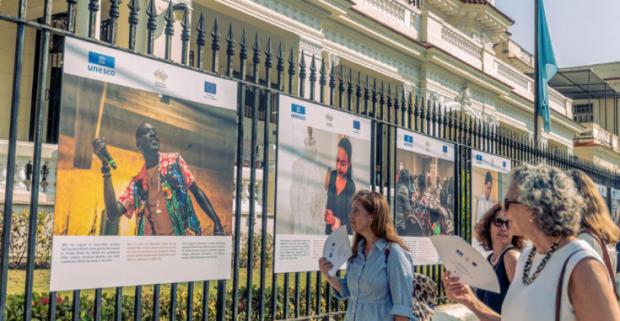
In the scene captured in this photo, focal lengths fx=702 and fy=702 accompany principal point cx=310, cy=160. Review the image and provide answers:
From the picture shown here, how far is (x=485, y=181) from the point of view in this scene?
908 centimetres

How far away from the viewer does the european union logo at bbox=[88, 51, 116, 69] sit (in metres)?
3.86

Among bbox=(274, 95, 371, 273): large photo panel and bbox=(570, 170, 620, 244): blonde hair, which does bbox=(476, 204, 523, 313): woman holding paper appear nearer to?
bbox=(570, 170, 620, 244): blonde hair

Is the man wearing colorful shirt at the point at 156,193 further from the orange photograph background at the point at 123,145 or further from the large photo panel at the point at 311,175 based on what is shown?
the large photo panel at the point at 311,175

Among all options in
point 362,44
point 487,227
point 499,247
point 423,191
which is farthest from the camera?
point 362,44

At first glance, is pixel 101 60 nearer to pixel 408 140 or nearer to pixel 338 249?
pixel 338 249

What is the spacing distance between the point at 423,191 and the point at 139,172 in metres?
4.05

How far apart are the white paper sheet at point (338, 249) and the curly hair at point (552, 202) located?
6.62ft

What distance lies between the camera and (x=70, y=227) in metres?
3.76

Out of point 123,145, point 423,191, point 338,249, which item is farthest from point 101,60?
point 423,191

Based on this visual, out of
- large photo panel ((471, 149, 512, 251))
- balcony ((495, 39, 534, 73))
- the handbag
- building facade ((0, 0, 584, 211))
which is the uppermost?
balcony ((495, 39, 534, 73))

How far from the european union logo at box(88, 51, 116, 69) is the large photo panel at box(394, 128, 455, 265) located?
3627mm

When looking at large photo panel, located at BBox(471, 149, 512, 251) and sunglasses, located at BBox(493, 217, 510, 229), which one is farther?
large photo panel, located at BBox(471, 149, 512, 251)

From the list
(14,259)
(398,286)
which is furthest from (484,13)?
(398,286)

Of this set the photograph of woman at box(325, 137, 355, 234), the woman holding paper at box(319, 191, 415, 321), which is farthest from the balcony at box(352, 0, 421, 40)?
the woman holding paper at box(319, 191, 415, 321)
